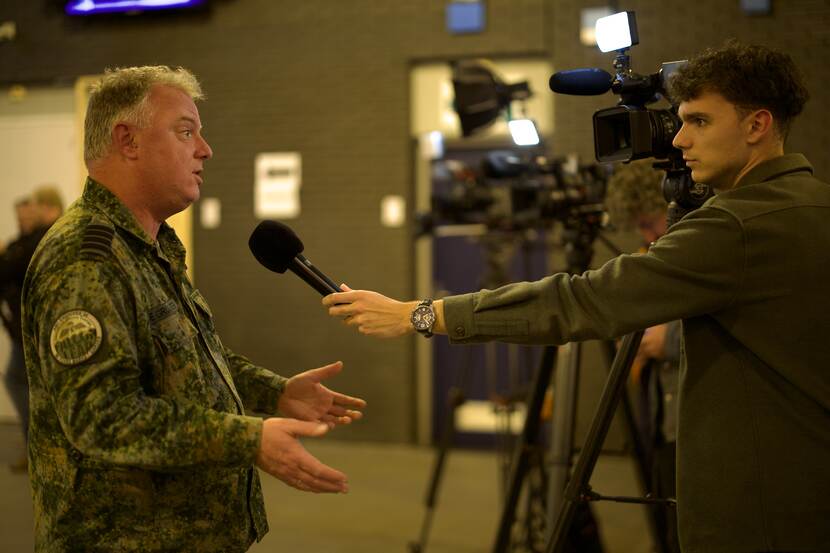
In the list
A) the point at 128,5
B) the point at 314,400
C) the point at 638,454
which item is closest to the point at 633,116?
the point at 314,400

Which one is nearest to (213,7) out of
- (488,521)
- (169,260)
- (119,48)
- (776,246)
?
(119,48)

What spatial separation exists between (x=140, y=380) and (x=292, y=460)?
33 centimetres

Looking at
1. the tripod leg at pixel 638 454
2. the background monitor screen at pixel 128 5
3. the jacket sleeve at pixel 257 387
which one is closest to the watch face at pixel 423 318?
the jacket sleeve at pixel 257 387

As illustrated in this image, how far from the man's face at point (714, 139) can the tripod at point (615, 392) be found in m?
0.21

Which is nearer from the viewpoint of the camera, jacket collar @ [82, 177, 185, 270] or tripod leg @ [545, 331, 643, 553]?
jacket collar @ [82, 177, 185, 270]

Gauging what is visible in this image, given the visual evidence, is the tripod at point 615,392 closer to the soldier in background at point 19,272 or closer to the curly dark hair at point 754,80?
the curly dark hair at point 754,80

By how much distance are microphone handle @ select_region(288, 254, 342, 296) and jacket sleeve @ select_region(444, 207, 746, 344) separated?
0.79ft

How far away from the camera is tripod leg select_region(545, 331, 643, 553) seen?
78.0 inches

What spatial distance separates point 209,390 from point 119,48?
5066 mm

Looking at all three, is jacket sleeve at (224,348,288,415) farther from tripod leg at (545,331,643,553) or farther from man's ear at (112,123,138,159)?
tripod leg at (545,331,643,553)

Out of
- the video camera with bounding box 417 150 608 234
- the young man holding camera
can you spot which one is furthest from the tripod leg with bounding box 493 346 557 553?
the young man holding camera

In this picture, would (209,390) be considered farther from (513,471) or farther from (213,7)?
(213,7)

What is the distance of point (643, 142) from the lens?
177cm

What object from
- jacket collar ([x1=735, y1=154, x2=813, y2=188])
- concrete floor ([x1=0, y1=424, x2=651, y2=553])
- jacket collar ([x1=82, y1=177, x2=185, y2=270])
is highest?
jacket collar ([x1=735, y1=154, x2=813, y2=188])
